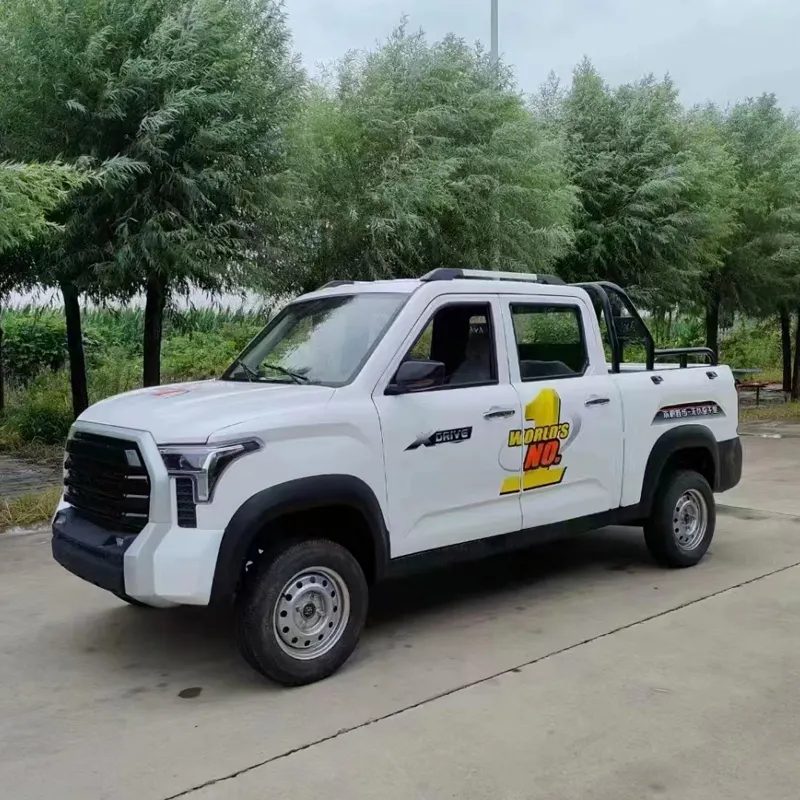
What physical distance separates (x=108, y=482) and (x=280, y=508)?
981 mm

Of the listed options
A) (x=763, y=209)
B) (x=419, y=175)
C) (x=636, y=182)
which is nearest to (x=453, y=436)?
(x=419, y=175)

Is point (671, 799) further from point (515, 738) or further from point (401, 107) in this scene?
point (401, 107)

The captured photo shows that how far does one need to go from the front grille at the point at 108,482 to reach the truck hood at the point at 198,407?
0.13 m

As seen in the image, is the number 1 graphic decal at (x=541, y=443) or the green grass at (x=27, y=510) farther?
the green grass at (x=27, y=510)

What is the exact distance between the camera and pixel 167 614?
5883mm

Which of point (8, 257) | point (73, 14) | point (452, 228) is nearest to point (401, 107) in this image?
point (452, 228)

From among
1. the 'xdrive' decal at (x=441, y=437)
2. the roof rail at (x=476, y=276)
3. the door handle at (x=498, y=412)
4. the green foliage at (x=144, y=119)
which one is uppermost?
the green foliage at (x=144, y=119)

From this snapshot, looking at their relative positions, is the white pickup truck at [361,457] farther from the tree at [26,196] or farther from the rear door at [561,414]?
the tree at [26,196]

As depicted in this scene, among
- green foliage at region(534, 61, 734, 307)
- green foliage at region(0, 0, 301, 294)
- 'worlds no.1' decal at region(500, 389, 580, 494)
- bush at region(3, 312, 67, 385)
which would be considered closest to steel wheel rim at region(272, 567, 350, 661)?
'worlds no.1' decal at region(500, 389, 580, 494)

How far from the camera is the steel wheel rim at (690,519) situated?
691 centimetres

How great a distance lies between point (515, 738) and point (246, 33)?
8.59 meters

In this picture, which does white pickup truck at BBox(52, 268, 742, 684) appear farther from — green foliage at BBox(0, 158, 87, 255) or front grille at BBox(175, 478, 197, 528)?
green foliage at BBox(0, 158, 87, 255)

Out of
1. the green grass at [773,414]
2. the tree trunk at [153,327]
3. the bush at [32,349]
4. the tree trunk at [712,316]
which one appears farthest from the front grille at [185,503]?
the tree trunk at [712,316]

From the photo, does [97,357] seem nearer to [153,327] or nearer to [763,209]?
[153,327]
